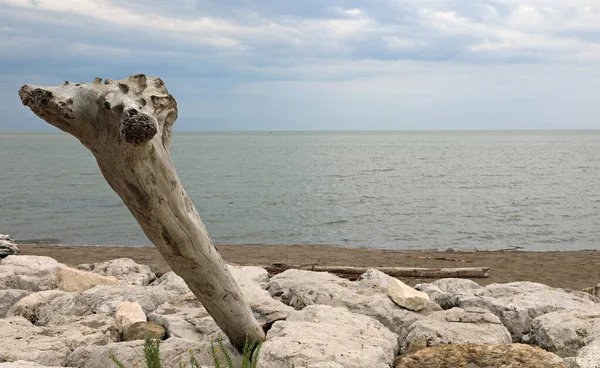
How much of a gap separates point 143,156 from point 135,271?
635cm

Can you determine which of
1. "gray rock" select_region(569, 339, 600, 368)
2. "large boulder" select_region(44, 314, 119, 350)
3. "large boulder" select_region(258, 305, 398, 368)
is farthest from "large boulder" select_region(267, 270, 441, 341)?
"large boulder" select_region(44, 314, 119, 350)

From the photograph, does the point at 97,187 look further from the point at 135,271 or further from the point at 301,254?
the point at 135,271

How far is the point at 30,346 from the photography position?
521 centimetres

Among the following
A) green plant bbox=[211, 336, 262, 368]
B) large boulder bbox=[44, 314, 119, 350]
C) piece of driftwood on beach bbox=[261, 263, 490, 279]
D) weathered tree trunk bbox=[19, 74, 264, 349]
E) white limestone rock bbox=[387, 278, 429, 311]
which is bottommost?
piece of driftwood on beach bbox=[261, 263, 490, 279]

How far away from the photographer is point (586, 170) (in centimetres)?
4984

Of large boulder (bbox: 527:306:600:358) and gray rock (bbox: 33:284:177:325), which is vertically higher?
large boulder (bbox: 527:306:600:358)

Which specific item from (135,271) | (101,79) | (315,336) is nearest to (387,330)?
(315,336)

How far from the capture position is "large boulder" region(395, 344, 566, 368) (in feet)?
15.3

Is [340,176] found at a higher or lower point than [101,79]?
lower

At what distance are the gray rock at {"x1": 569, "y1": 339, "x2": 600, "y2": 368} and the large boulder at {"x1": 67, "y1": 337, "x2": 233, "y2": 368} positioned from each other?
3022 millimetres

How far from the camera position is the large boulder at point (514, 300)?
6.63m

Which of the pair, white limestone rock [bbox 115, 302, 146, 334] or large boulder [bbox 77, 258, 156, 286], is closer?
white limestone rock [bbox 115, 302, 146, 334]

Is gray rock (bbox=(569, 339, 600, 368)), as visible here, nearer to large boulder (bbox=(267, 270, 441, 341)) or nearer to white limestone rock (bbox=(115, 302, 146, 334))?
large boulder (bbox=(267, 270, 441, 341))

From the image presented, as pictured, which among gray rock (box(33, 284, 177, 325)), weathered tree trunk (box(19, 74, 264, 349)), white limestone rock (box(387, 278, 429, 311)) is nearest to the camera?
weathered tree trunk (box(19, 74, 264, 349))
